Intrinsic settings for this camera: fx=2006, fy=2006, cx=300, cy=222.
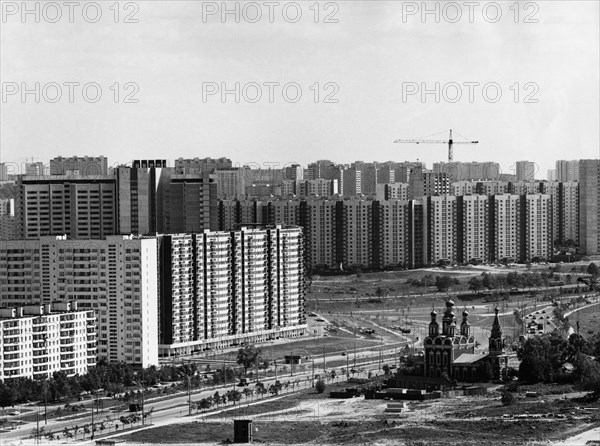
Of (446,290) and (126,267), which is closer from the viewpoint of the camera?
(126,267)

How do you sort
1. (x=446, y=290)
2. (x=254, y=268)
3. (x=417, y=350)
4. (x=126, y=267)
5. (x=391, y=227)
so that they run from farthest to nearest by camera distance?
1. (x=391, y=227)
2. (x=446, y=290)
3. (x=254, y=268)
4. (x=417, y=350)
5. (x=126, y=267)

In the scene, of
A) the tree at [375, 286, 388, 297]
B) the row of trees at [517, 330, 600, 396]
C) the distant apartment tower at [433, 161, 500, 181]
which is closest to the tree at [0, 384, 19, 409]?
the row of trees at [517, 330, 600, 396]

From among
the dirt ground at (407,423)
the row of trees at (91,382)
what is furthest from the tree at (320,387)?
the row of trees at (91,382)

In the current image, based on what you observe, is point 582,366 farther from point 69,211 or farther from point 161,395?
point 69,211

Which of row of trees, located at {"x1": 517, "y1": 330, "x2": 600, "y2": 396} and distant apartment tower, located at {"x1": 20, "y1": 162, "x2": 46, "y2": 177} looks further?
distant apartment tower, located at {"x1": 20, "y1": 162, "x2": 46, "y2": 177}

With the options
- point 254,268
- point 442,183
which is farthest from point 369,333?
point 442,183

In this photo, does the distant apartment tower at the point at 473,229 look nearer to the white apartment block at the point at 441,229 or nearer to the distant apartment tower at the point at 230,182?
the white apartment block at the point at 441,229

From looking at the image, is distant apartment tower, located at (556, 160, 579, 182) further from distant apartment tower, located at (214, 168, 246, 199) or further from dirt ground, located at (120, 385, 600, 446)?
dirt ground, located at (120, 385, 600, 446)
